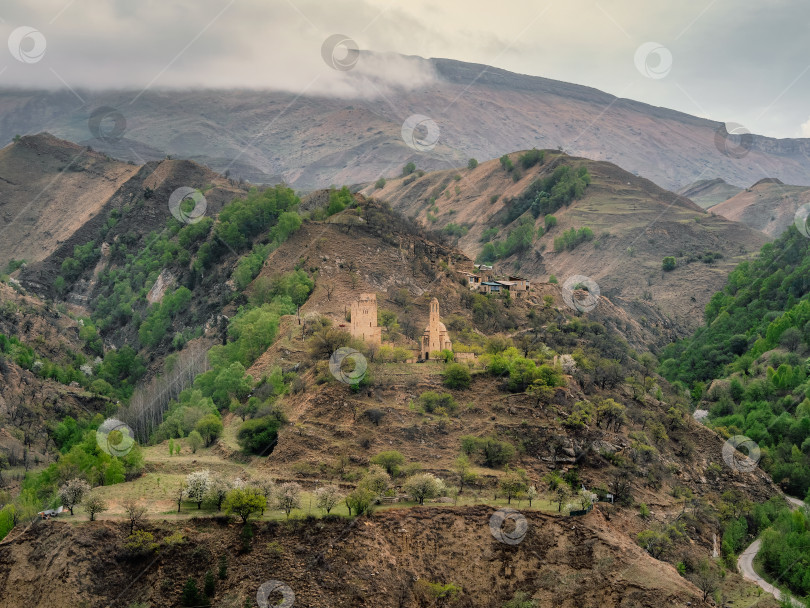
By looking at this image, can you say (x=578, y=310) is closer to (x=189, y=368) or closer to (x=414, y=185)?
(x=189, y=368)

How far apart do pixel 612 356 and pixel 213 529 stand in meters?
39.3

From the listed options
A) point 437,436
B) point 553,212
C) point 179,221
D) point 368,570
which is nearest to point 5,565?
point 368,570

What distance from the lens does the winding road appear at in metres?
50.9

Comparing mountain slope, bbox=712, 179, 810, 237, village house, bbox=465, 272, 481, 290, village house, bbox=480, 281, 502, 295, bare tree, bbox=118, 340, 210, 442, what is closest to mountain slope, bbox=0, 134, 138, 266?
bare tree, bbox=118, 340, 210, 442

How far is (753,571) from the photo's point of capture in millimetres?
52625

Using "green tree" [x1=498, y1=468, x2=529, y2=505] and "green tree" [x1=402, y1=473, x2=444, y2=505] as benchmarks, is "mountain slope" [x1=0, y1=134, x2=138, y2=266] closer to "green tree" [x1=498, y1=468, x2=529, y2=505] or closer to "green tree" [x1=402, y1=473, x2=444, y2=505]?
"green tree" [x1=402, y1=473, x2=444, y2=505]

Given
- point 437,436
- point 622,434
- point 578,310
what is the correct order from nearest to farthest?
point 437,436, point 622,434, point 578,310

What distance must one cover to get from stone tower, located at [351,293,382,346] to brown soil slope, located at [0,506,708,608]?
59.1ft

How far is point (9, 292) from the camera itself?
92312mm

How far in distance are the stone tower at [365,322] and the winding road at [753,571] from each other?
2417cm

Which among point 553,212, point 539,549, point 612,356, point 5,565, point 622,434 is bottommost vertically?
point 5,565

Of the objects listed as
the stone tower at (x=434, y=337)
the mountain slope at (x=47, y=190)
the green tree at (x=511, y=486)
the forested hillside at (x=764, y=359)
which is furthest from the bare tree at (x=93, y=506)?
the mountain slope at (x=47, y=190)

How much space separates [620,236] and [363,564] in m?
82.9

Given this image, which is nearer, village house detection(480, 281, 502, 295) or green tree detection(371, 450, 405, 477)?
green tree detection(371, 450, 405, 477)
